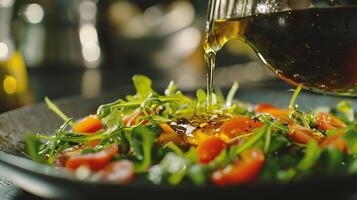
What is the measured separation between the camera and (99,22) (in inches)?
149

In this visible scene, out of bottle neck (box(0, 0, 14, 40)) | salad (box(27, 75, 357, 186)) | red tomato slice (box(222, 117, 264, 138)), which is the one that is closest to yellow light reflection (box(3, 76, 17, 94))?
bottle neck (box(0, 0, 14, 40))

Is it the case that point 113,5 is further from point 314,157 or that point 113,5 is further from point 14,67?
point 314,157

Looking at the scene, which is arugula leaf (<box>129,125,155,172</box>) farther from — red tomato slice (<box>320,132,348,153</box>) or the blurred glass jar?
the blurred glass jar

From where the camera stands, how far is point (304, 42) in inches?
41.3

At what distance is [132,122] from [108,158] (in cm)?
28

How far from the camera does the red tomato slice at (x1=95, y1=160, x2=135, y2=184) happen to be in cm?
75

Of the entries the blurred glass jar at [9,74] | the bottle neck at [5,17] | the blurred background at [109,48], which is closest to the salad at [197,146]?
the blurred glass jar at [9,74]

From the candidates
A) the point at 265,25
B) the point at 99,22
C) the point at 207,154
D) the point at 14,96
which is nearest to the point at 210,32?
the point at 265,25

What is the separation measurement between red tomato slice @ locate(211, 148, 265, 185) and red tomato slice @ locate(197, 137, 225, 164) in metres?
0.08

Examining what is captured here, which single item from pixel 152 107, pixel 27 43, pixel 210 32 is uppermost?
pixel 210 32

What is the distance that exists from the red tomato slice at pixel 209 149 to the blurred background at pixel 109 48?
5.86ft

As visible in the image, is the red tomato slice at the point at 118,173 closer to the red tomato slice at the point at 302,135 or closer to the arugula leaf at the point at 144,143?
the arugula leaf at the point at 144,143

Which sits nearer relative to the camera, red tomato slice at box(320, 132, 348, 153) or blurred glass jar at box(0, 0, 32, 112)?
red tomato slice at box(320, 132, 348, 153)

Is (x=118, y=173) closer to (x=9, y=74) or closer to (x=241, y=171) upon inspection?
(x=241, y=171)
